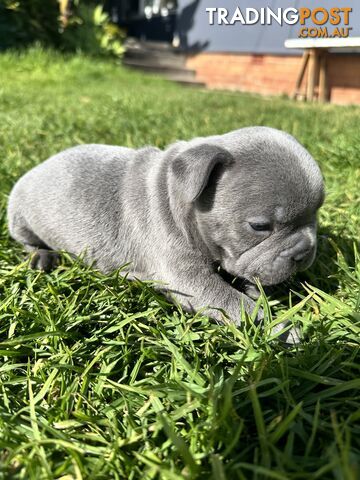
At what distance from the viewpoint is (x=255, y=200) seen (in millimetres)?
2441

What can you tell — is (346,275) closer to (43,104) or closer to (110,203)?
(110,203)

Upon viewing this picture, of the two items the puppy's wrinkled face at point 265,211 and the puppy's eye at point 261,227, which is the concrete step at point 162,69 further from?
the puppy's eye at point 261,227

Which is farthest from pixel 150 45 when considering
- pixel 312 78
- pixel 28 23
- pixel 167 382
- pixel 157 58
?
pixel 167 382

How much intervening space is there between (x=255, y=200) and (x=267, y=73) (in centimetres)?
1252

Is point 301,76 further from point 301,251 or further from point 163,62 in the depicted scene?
point 301,251

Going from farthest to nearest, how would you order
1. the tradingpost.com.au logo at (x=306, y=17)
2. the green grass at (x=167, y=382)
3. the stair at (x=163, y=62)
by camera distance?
the stair at (x=163, y=62)
the tradingpost.com.au logo at (x=306, y=17)
the green grass at (x=167, y=382)

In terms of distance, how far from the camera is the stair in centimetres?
1705

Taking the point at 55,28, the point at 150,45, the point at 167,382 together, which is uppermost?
the point at 55,28

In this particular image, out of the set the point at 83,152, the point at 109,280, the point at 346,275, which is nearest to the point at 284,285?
the point at 346,275

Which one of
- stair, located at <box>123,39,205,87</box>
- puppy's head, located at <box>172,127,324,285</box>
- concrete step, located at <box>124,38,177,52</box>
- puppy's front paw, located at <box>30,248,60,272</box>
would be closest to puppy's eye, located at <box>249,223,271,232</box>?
puppy's head, located at <box>172,127,324,285</box>

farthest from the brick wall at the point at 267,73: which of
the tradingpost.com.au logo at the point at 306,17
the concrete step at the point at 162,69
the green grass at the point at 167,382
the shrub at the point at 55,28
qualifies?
the green grass at the point at 167,382

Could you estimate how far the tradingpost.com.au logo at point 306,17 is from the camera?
590 cm

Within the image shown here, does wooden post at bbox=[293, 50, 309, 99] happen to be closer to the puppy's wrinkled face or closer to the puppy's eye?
the puppy's wrinkled face

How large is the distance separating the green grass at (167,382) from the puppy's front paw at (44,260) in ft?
0.60
